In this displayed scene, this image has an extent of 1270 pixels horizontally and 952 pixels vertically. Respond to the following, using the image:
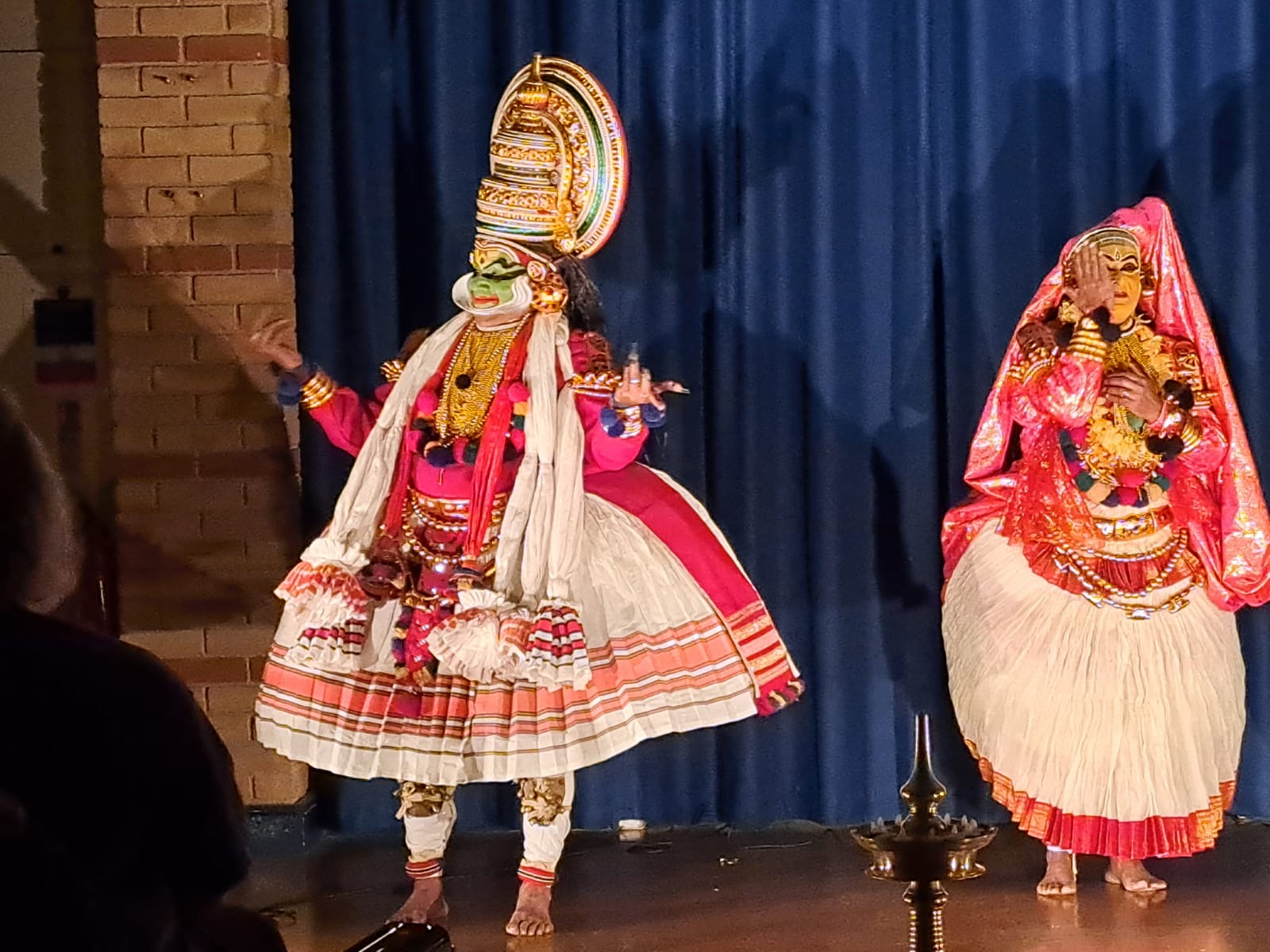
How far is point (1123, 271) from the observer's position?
12.3 ft

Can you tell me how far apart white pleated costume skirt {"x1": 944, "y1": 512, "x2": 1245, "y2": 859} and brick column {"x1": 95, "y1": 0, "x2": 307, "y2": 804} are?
175 centimetres

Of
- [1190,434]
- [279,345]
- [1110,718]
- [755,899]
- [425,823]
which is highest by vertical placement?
[279,345]

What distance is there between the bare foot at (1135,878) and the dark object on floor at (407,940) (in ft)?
6.98

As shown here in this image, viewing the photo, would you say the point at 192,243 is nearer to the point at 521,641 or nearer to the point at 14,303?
the point at 14,303

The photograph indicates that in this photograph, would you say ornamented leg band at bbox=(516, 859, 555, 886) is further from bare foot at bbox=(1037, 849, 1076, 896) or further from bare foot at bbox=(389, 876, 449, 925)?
bare foot at bbox=(1037, 849, 1076, 896)

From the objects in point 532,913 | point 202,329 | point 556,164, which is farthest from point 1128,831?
point 202,329

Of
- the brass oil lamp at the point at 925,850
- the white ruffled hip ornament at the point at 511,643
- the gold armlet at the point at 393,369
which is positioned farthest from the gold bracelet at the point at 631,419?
the brass oil lamp at the point at 925,850

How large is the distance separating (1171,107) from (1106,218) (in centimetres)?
32

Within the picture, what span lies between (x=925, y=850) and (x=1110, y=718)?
2.08 m

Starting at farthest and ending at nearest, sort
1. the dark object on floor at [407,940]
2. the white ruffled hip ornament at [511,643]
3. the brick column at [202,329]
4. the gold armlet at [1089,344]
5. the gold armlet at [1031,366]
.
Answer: the brick column at [202,329] → the gold armlet at [1031,366] → the gold armlet at [1089,344] → the white ruffled hip ornament at [511,643] → the dark object on floor at [407,940]

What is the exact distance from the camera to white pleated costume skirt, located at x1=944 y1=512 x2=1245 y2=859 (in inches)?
146

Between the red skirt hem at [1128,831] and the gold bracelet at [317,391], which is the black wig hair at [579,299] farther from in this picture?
the red skirt hem at [1128,831]

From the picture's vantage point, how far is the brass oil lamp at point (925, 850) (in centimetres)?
177

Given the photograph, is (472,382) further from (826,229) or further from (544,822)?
(826,229)
